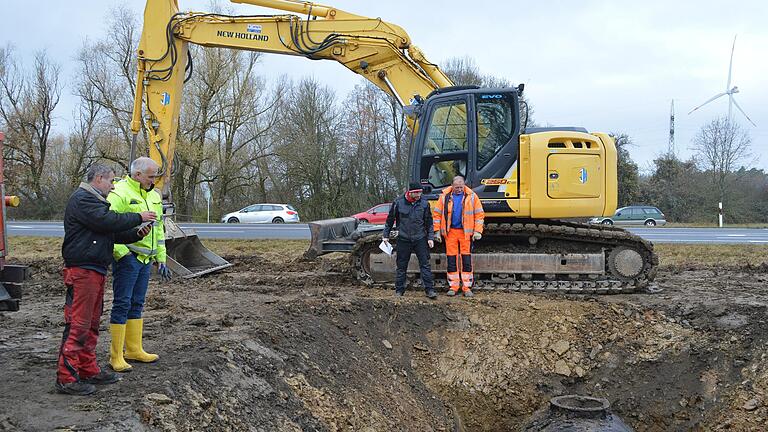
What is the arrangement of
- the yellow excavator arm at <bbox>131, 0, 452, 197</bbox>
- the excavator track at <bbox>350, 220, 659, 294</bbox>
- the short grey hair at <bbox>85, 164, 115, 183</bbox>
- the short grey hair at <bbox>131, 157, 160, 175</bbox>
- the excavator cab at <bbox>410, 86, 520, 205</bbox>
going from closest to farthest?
the short grey hair at <bbox>85, 164, 115, 183</bbox> → the short grey hair at <bbox>131, 157, 160, 175</bbox> → the excavator track at <bbox>350, 220, 659, 294</bbox> → the excavator cab at <bbox>410, 86, 520, 205</bbox> → the yellow excavator arm at <bbox>131, 0, 452, 197</bbox>

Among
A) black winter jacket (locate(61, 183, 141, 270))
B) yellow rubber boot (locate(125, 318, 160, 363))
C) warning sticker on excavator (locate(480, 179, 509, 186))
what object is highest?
warning sticker on excavator (locate(480, 179, 509, 186))

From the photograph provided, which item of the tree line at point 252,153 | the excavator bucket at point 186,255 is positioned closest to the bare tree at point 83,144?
the tree line at point 252,153

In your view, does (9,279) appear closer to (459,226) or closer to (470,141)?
(459,226)

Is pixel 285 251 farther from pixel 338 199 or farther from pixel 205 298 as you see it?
pixel 338 199

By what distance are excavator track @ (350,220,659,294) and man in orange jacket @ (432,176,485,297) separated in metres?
0.44

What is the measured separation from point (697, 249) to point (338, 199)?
→ 23151 mm

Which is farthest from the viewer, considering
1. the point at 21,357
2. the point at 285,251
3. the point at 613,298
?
the point at 285,251

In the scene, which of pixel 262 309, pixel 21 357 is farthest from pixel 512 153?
pixel 21 357

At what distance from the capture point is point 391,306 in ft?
27.6

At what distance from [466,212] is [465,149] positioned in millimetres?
1148

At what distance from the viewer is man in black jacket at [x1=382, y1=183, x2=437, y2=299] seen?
899 centimetres

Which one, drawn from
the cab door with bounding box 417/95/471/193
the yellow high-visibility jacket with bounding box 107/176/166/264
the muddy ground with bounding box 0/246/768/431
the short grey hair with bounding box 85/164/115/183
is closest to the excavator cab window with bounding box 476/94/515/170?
the cab door with bounding box 417/95/471/193

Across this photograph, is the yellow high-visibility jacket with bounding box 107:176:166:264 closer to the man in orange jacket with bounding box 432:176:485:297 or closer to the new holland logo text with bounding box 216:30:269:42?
the man in orange jacket with bounding box 432:176:485:297

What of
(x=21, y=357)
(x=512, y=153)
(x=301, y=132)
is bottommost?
(x=21, y=357)
